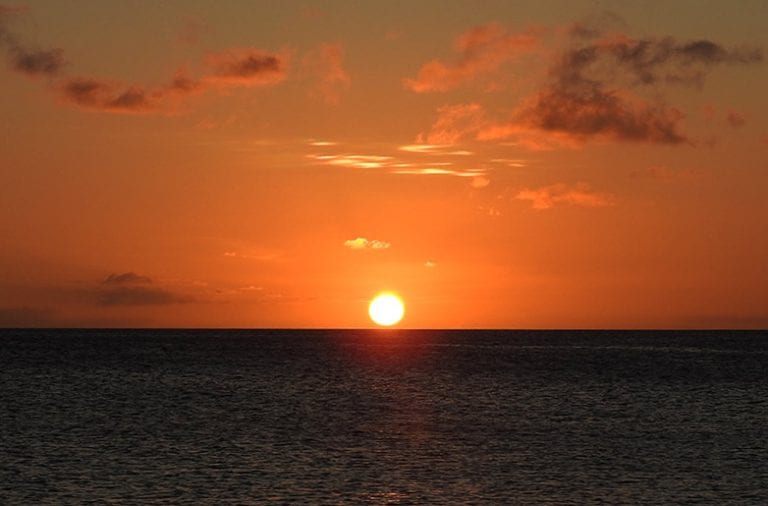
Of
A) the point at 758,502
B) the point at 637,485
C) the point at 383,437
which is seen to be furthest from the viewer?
the point at 383,437

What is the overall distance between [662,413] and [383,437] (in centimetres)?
2737

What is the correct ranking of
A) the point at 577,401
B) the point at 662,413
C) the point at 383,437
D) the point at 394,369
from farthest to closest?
1. the point at 394,369
2. the point at 577,401
3. the point at 662,413
4. the point at 383,437

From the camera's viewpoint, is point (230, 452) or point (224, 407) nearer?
point (230, 452)

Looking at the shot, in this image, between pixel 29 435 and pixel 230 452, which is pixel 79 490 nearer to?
pixel 230 452

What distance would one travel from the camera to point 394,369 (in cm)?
14938

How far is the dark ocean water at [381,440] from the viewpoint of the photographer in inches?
1806

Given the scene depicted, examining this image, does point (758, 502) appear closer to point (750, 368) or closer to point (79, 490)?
point (79, 490)

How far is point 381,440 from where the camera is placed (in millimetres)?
62500

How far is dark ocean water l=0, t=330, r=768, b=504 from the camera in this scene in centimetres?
4588

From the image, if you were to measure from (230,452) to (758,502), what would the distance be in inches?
1007

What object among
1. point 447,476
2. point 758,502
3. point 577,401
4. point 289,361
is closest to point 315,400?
point 577,401

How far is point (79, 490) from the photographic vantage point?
45031 mm

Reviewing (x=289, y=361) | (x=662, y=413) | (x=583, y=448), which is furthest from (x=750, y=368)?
(x=583, y=448)

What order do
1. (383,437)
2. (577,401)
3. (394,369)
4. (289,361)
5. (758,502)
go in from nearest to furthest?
(758,502) → (383,437) → (577,401) → (394,369) → (289,361)
